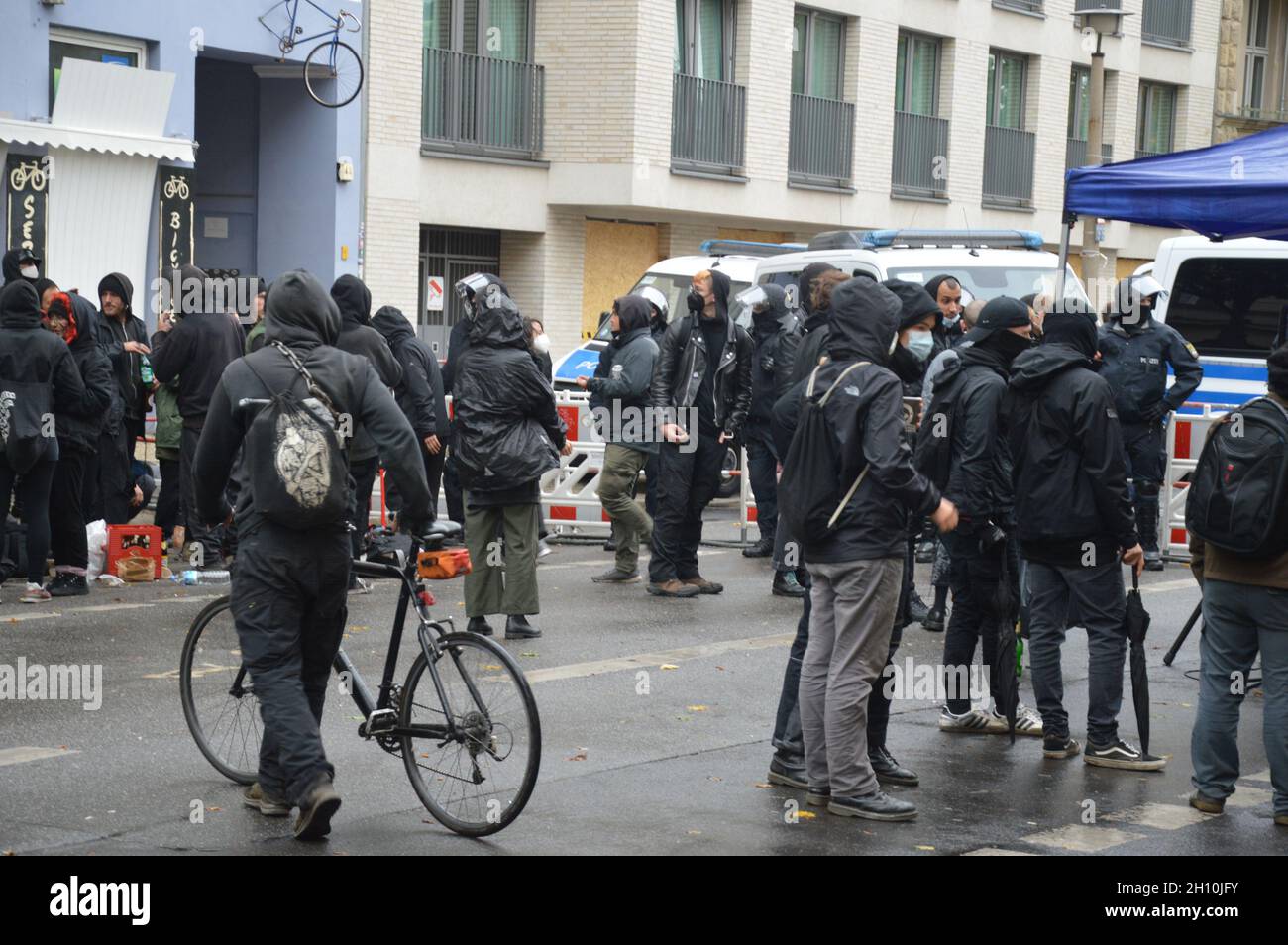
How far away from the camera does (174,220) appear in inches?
763

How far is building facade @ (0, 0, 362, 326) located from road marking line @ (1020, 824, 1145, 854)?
43.0 feet

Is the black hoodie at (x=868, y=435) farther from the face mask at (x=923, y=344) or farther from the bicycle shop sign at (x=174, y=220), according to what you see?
the bicycle shop sign at (x=174, y=220)

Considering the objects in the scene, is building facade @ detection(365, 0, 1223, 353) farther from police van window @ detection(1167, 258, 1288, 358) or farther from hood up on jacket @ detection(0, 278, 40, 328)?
hood up on jacket @ detection(0, 278, 40, 328)

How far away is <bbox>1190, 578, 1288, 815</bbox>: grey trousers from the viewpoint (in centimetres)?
723

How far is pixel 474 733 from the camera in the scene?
667 cm

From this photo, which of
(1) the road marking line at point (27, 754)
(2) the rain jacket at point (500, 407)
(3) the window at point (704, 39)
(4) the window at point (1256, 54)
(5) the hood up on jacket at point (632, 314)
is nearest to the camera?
(1) the road marking line at point (27, 754)

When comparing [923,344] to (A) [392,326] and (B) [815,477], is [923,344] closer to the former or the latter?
(A) [392,326]

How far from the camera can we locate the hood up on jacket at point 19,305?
11.3 meters

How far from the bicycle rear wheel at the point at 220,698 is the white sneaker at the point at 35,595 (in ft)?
15.3

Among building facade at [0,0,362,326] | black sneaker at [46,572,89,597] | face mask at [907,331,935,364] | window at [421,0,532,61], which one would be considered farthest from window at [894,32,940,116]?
black sneaker at [46,572,89,597]

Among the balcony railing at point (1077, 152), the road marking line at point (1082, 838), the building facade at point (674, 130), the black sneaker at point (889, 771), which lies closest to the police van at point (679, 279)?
the building facade at point (674, 130)

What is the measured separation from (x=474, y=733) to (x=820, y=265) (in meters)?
4.35
